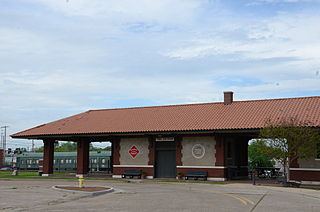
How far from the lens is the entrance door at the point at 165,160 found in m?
31.4

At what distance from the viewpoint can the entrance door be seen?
103ft

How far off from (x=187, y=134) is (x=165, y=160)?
2655mm

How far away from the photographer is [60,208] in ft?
44.2

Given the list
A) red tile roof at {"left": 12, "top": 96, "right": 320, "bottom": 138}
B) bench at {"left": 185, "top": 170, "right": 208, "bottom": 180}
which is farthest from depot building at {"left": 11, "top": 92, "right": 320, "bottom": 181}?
bench at {"left": 185, "top": 170, "right": 208, "bottom": 180}

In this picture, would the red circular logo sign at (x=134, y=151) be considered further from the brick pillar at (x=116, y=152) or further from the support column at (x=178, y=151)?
the support column at (x=178, y=151)

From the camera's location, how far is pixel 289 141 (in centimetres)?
2402

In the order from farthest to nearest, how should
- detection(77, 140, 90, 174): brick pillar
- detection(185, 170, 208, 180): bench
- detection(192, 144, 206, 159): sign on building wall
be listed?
detection(77, 140, 90, 174): brick pillar, detection(192, 144, 206, 159): sign on building wall, detection(185, 170, 208, 180): bench

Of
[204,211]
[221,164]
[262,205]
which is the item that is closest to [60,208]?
[204,211]

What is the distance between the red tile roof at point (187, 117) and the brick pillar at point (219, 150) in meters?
1.09

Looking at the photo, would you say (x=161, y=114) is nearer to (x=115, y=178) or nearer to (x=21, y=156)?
(x=115, y=178)

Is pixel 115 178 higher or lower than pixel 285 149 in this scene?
lower

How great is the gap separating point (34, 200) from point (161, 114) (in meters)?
19.1

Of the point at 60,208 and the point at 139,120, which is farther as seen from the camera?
the point at 139,120

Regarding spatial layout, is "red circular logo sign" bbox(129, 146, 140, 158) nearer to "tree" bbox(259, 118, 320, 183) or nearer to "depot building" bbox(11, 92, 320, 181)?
"depot building" bbox(11, 92, 320, 181)
